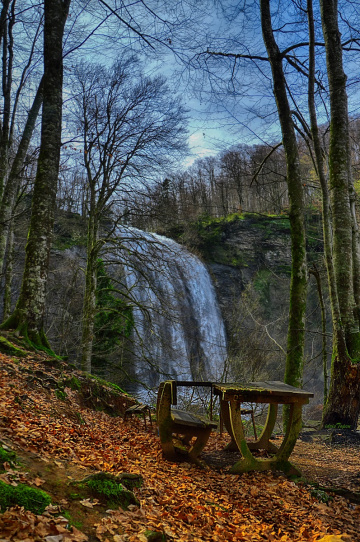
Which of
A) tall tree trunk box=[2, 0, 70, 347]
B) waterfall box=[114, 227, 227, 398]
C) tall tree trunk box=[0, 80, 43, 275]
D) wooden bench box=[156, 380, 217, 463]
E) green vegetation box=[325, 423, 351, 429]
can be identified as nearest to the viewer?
wooden bench box=[156, 380, 217, 463]

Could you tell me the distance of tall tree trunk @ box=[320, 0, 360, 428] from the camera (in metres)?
6.80

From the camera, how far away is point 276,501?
10.7 feet

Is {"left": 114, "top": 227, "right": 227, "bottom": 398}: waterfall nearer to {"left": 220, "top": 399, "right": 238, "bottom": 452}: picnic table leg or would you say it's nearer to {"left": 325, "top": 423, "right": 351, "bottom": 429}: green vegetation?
{"left": 325, "top": 423, "right": 351, "bottom": 429}: green vegetation

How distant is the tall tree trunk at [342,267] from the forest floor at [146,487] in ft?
5.56

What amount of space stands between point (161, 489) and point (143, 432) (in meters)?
2.85

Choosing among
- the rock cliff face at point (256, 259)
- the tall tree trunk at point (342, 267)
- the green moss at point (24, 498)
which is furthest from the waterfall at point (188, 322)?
the green moss at point (24, 498)

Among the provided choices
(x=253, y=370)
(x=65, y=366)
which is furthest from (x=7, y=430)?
→ (x=253, y=370)

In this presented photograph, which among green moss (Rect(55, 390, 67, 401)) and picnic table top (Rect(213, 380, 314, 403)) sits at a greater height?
picnic table top (Rect(213, 380, 314, 403))

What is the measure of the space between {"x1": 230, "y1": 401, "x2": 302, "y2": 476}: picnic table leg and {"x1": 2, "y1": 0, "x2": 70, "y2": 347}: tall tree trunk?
410cm

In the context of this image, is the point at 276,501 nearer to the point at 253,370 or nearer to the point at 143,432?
the point at 143,432

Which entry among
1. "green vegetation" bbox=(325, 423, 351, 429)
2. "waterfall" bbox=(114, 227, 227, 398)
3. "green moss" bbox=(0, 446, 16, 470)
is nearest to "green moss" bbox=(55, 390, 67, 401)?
"green moss" bbox=(0, 446, 16, 470)

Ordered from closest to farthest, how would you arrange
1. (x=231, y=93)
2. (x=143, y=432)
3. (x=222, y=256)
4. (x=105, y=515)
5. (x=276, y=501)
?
(x=105, y=515)
(x=276, y=501)
(x=143, y=432)
(x=231, y=93)
(x=222, y=256)

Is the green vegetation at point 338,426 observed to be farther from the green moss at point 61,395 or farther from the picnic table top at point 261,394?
the green moss at point 61,395

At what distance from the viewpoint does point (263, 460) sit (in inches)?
163
